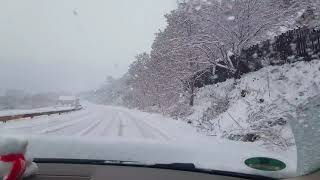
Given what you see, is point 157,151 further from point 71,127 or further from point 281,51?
point 281,51

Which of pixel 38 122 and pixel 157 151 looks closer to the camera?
pixel 157 151

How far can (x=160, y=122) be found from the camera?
10.00 feet

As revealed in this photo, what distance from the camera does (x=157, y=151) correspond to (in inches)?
90.6

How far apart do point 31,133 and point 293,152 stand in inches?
67.1

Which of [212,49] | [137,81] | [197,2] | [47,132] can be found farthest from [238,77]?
[47,132]

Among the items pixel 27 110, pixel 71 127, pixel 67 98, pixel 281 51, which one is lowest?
pixel 71 127

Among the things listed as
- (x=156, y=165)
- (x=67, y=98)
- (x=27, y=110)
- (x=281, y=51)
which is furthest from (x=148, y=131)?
(x=281, y=51)

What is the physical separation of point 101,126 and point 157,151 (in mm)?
581

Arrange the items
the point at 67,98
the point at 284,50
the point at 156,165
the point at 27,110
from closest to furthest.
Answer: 1. the point at 156,165
2. the point at 284,50
3. the point at 27,110
4. the point at 67,98

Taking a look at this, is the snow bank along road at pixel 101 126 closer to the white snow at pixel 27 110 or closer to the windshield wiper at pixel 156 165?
the white snow at pixel 27 110

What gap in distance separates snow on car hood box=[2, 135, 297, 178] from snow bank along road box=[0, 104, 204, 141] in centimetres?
10

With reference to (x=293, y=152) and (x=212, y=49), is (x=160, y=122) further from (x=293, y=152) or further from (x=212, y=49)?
(x=293, y=152)

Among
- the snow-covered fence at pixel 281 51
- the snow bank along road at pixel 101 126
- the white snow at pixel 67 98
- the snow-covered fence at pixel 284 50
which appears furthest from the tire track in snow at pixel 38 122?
the snow-covered fence at pixel 284 50

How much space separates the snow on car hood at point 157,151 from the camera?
82.0 inches
